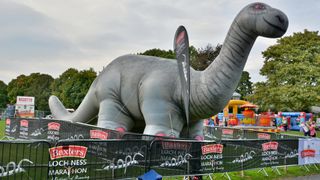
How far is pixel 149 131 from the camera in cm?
931

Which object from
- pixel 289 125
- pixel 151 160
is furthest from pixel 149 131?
pixel 289 125

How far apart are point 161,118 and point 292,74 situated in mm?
31503

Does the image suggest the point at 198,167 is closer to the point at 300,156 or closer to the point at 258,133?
the point at 300,156

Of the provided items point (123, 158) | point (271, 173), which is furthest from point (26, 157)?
point (271, 173)

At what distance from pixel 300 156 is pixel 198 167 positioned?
4.75 m

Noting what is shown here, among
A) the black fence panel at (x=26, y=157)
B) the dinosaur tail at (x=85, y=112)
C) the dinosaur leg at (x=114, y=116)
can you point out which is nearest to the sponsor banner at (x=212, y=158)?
the dinosaur leg at (x=114, y=116)

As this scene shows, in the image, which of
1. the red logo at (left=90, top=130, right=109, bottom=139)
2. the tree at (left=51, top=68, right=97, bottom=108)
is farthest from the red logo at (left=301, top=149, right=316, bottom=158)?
the tree at (left=51, top=68, right=97, bottom=108)

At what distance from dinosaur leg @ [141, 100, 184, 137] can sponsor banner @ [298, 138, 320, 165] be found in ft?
14.7

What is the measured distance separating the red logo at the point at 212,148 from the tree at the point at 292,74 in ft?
91.5

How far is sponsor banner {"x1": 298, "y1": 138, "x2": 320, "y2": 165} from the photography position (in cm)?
1154

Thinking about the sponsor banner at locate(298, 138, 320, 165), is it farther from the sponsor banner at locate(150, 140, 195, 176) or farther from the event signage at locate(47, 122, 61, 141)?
the event signage at locate(47, 122, 61, 141)

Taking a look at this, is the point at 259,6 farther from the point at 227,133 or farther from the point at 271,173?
the point at 227,133

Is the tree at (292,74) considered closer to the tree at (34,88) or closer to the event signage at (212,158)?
the event signage at (212,158)

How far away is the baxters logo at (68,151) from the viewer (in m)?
6.27
